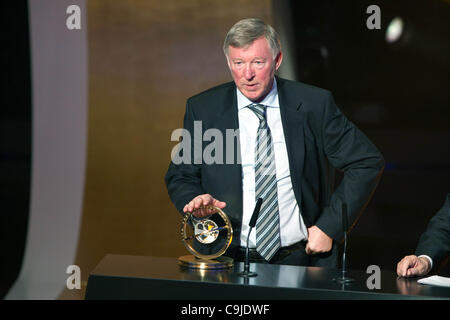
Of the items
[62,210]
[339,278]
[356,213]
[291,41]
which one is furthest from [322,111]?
[62,210]

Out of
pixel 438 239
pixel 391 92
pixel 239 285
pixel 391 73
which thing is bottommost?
pixel 239 285

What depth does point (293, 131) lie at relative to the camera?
298cm

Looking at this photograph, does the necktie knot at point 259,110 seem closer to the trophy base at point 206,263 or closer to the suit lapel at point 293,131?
the suit lapel at point 293,131

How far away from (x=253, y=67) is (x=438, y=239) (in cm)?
112

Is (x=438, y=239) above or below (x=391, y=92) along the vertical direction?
below

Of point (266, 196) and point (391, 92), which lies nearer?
point (266, 196)

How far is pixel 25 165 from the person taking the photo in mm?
5129

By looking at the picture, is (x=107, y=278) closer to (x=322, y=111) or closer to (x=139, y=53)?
(x=322, y=111)

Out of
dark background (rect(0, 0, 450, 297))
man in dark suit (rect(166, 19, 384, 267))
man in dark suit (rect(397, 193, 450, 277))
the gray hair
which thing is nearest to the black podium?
man in dark suit (rect(397, 193, 450, 277))

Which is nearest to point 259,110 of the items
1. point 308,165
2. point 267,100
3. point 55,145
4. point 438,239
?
point 267,100

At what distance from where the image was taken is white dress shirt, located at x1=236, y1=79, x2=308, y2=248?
115 inches

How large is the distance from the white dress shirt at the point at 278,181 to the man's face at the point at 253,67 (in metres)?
0.09

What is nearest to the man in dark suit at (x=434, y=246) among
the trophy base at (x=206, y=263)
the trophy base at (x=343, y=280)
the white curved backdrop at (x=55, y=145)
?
the trophy base at (x=343, y=280)

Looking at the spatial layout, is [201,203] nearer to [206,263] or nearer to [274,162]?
[206,263]
